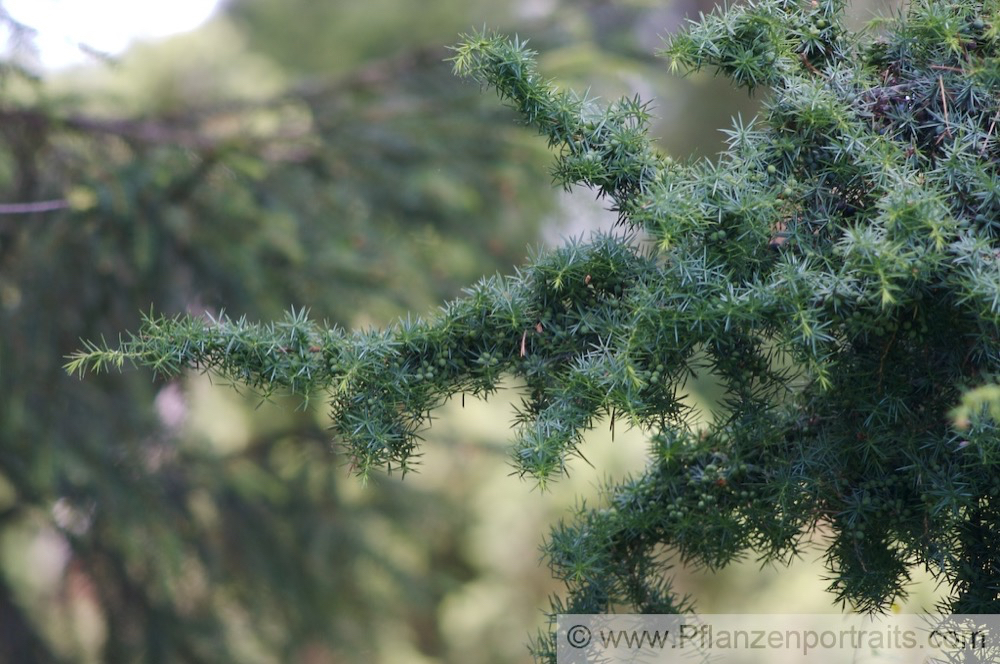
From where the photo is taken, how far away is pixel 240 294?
6.94ft

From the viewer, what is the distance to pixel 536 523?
3.62 m

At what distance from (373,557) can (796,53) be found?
6.81 feet

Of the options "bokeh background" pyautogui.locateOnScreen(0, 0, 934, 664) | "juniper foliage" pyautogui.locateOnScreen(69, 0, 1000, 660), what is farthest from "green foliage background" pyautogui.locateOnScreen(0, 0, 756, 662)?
"juniper foliage" pyautogui.locateOnScreen(69, 0, 1000, 660)

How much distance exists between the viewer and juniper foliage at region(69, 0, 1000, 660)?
854mm

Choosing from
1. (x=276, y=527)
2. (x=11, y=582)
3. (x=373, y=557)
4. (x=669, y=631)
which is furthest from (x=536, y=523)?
(x=669, y=631)

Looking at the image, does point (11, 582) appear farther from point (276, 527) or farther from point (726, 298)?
point (726, 298)

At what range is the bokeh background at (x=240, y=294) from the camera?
2.00 meters
